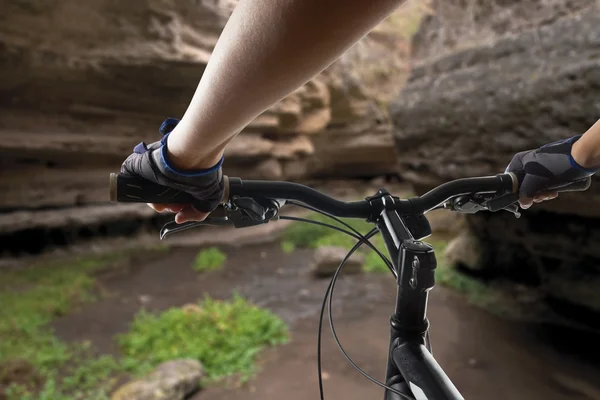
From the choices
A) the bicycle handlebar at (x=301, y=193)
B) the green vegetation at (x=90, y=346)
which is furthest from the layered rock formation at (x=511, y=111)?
the green vegetation at (x=90, y=346)

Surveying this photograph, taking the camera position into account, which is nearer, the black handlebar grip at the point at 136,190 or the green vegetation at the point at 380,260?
the black handlebar grip at the point at 136,190

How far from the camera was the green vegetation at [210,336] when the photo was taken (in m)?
3.44

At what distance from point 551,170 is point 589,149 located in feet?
0.34

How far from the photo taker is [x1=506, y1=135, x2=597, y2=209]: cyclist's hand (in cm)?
109

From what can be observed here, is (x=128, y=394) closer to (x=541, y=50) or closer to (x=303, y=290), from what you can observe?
(x=303, y=290)

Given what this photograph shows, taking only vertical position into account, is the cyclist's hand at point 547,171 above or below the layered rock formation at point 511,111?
below

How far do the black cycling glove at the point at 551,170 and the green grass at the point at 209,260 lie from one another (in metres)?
5.57

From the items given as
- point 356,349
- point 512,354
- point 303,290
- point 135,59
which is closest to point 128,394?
point 356,349

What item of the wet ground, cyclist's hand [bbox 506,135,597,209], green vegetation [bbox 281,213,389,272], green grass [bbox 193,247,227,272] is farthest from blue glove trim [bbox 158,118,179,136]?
green vegetation [bbox 281,213,389,272]

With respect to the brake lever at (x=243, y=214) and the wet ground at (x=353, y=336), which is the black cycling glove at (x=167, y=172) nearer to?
the brake lever at (x=243, y=214)

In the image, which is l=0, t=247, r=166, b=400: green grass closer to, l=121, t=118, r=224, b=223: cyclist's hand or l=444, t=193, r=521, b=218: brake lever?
l=121, t=118, r=224, b=223: cyclist's hand

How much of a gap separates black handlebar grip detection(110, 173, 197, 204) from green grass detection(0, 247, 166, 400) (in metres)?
2.83

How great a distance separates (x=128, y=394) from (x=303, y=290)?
2.88 meters

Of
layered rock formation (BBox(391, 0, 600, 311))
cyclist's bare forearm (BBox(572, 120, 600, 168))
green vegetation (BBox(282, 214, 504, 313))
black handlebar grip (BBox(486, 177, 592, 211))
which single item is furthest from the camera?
green vegetation (BBox(282, 214, 504, 313))
